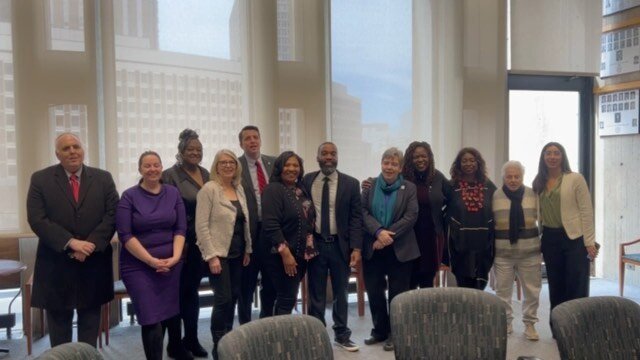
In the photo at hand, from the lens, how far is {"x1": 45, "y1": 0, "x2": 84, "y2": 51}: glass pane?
4043 mm

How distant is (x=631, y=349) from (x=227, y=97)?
3616 mm

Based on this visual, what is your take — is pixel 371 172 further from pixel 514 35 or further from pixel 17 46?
pixel 17 46

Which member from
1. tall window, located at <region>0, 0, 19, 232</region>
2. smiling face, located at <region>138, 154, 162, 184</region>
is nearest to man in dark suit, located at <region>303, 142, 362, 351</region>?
smiling face, located at <region>138, 154, 162, 184</region>

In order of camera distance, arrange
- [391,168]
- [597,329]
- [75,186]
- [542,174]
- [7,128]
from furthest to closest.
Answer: [7,128]
[542,174]
[391,168]
[75,186]
[597,329]

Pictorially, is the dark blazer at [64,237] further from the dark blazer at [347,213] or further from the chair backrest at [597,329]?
the chair backrest at [597,329]

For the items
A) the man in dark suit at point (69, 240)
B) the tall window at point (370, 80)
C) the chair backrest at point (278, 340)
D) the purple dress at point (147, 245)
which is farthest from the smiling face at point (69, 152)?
the tall window at point (370, 80)

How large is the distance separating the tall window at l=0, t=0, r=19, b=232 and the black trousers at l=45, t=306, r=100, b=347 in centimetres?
194

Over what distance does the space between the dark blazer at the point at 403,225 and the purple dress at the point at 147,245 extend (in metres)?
1.23

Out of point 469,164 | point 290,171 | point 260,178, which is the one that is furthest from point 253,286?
point 469,164

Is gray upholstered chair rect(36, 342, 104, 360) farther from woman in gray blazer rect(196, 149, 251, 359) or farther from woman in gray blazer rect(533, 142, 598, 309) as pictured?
woman in gray blazer rect(533, 142, 598, 309)

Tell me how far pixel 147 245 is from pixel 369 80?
9.55 feet

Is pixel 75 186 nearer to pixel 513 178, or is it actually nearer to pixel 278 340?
pixel 278 340

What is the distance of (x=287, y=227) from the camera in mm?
2986

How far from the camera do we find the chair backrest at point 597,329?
1627 millimetres
